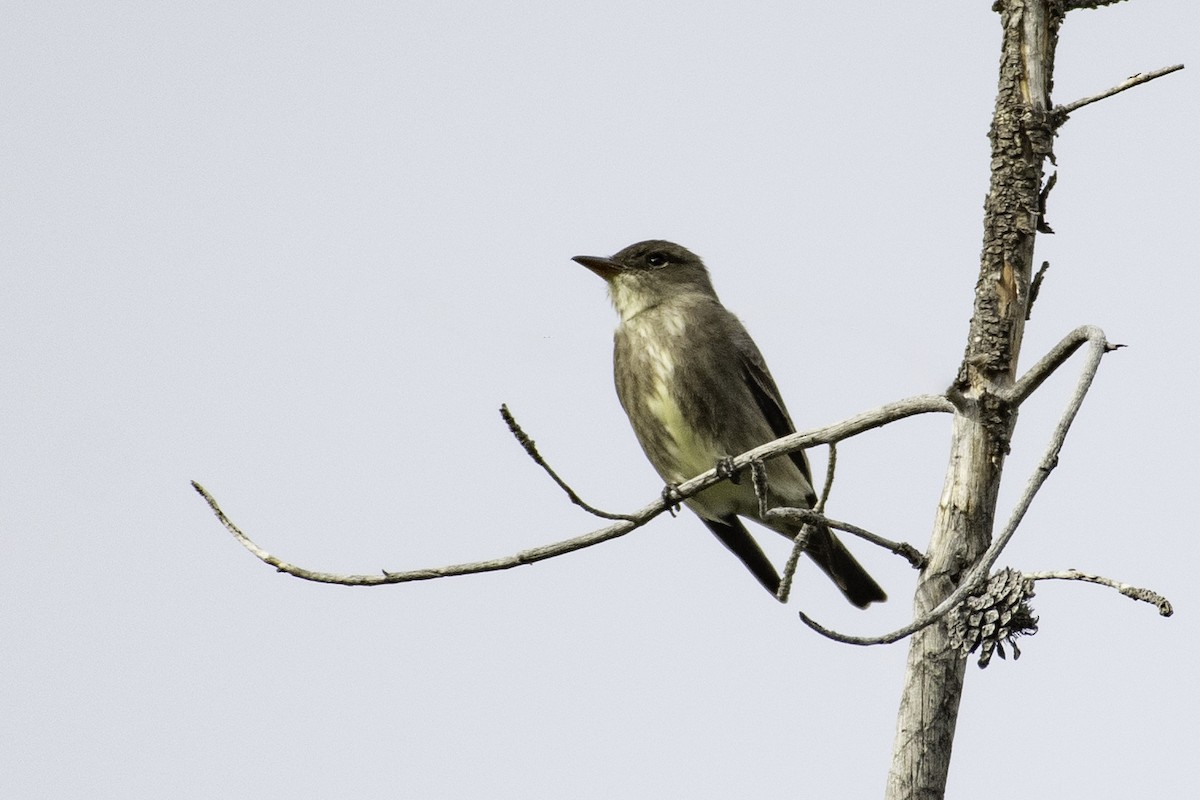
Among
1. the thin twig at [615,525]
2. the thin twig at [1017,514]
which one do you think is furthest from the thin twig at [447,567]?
the thin twig at [1017,514]

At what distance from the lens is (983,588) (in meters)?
3.96

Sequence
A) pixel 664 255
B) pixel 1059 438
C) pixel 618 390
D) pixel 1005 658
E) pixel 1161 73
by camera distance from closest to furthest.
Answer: pixel 1059 438
pixel 1005 658
pixel 1161 73
pixel 618 390
pixel 664 255

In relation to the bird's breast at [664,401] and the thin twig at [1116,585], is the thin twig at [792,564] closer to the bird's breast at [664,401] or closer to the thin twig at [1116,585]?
the thin twig at [1116,585]

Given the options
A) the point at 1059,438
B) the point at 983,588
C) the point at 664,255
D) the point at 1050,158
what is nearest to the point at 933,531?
the point at 983,588

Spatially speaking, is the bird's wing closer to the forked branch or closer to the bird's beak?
the bird's beak

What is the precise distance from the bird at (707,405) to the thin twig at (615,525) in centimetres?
245

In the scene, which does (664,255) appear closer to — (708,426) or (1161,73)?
(708,426)

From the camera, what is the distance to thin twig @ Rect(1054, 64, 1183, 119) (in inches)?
169

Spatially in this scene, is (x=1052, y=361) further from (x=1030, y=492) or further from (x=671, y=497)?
(x=671, y=497)

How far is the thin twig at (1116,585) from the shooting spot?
347 centimetres

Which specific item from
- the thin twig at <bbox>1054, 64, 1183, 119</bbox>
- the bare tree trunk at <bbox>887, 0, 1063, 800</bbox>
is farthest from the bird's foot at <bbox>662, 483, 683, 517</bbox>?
the thin twig at <bbox>1054, 64, 1183, 119</bbox>

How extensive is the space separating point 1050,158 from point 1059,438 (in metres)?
1.10

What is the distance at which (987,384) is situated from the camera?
4199 millimetres

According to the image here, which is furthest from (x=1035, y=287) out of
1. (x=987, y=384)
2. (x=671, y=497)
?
(x=671, y=497)
